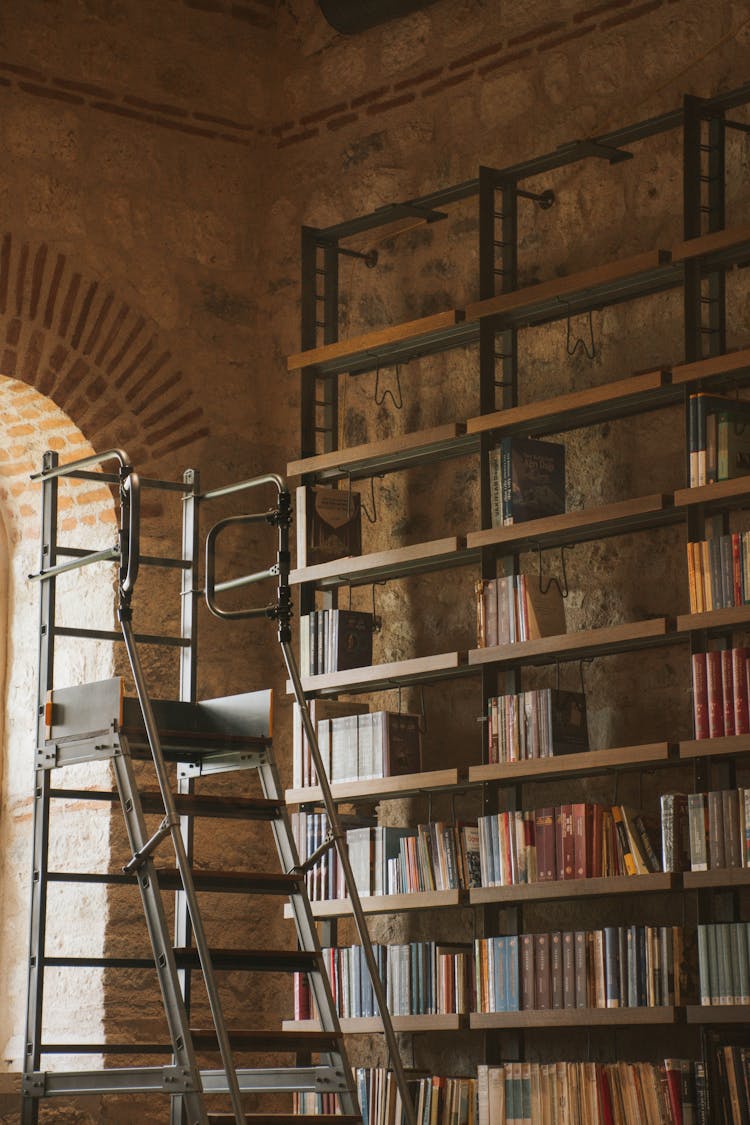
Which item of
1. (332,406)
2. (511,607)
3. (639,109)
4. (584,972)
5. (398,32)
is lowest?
(584,972)

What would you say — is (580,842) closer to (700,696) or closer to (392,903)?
(700,696)

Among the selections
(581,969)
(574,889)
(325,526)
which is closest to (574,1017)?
(581,969)

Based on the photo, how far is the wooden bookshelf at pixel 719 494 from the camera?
4840mm

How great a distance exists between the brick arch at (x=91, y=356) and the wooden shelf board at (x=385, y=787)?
1438mm

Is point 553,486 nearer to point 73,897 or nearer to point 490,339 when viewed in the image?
point 490,339

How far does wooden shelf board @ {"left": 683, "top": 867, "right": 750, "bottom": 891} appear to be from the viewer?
4652 millimetres

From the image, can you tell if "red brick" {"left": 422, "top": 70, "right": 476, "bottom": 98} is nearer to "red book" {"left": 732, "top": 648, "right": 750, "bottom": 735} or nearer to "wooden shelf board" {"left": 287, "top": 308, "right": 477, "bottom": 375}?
"wooden shelf board" {"left": 287, "top": 308, "right": 477, "bottom": 375}

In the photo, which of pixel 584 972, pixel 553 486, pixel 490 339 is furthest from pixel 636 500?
pixel 584 972

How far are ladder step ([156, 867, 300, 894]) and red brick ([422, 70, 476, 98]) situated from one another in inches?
119

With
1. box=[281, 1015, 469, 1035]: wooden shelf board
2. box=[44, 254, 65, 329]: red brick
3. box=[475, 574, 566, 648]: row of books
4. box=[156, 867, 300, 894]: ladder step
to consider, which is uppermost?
box=[44, 254, 65, 329]: red brick

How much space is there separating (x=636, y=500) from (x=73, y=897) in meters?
2.49

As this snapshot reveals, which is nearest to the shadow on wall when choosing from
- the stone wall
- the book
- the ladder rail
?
the stone wall

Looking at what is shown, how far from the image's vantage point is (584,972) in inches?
197

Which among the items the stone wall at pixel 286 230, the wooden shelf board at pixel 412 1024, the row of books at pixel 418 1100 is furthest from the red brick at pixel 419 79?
the row of books at pixel 418 1100
